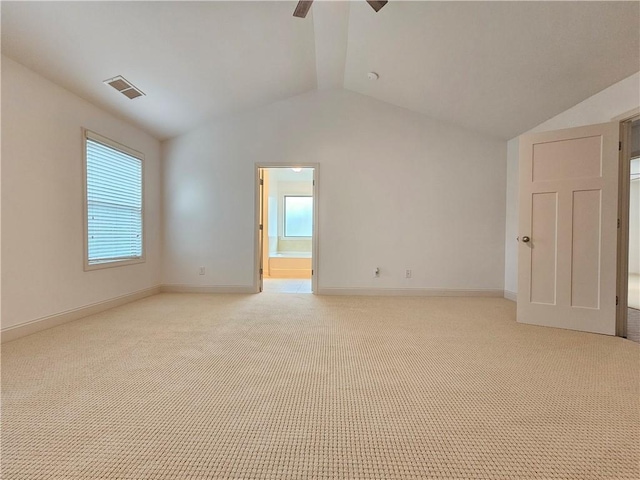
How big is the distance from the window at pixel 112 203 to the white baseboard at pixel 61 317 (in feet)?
1.44

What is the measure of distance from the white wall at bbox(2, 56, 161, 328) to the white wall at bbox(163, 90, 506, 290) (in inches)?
53.7

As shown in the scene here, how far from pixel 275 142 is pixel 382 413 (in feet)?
12.7

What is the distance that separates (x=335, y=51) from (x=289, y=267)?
4.35 meters

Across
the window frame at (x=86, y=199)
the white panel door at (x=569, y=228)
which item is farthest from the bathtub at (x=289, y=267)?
the white panel door at (x=569, y=228)

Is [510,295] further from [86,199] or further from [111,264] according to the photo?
[86,199]

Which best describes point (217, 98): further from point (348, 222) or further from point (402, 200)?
point (402, 200)

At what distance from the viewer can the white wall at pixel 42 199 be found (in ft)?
7.86

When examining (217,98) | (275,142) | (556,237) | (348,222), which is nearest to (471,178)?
Result: (556,237)

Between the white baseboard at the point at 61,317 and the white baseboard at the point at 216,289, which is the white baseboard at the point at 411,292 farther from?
the white baseboard at the point at 61,317

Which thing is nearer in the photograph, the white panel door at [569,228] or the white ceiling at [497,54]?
the white ceiling at [497,54]

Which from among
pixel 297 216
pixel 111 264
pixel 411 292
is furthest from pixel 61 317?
pixel 297 216

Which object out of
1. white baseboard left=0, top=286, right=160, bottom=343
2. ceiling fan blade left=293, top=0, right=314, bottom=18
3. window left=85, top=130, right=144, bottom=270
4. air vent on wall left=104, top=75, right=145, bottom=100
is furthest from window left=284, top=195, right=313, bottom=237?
ceiling fan blade left=293, top=0, right=314, bottom=18

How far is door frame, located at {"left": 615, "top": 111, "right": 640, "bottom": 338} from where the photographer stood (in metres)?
2.63

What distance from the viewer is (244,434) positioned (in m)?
1.27
